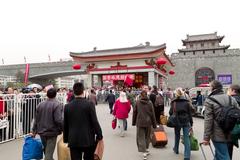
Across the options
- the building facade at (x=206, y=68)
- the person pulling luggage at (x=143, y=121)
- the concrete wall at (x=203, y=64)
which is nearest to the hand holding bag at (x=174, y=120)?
the person pulling luggage at (x=143, y=121)

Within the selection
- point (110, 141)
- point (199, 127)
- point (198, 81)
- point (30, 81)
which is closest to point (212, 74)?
point (198, 81)

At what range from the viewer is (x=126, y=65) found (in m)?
26.1

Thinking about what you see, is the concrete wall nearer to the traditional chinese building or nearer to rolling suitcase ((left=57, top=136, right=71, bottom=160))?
the traditional chinese building

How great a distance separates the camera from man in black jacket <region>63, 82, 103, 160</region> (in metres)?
3.52

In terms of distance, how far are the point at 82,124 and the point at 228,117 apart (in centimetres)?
206

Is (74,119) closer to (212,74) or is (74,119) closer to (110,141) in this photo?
(110,141)

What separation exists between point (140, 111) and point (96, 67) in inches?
852

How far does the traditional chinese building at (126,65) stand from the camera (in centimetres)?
2503

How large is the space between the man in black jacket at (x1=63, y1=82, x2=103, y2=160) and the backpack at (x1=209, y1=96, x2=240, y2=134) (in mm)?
1768

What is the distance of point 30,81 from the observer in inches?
1897

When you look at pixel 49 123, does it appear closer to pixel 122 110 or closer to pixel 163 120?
pixel 122 110

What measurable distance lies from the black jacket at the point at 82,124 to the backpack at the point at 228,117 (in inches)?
69.6

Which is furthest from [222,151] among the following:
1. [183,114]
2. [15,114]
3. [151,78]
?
[151,78]

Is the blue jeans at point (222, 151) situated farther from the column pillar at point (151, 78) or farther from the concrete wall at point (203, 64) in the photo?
the concrete wall at point (203, 64)
